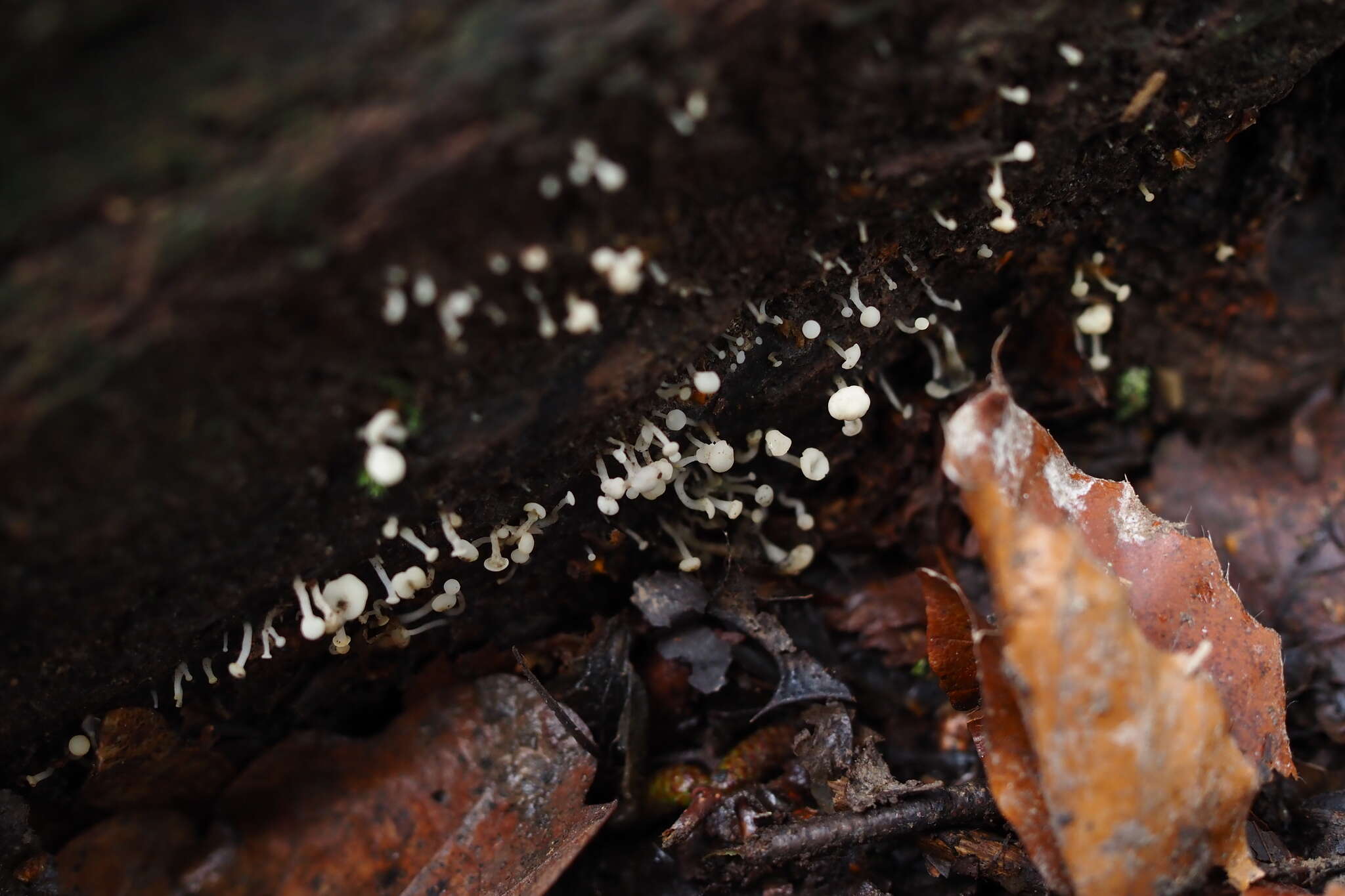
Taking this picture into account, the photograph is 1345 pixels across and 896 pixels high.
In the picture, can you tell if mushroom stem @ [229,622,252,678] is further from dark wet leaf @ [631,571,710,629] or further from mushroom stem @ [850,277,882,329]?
mushroom stem @ [850,277,882,329]

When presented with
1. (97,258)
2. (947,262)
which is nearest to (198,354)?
(97,258)

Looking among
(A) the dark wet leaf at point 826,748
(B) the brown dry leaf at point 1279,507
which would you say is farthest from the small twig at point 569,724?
(B) the brown dry leaf at point 1279,507

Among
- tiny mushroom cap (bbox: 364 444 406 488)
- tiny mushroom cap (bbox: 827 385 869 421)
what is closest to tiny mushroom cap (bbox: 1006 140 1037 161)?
tiny mushroom cap (bbox: 827 385 869 421)

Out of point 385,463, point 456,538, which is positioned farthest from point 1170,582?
point 385,463

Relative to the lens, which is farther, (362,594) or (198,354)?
(362,594)

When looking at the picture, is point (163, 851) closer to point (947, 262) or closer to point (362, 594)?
point (362, 594)

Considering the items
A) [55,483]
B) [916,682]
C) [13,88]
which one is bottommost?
[916,682]

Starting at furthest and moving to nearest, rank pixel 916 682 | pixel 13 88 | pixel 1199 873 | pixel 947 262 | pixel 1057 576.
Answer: pixel 916 682 → pixel 947 262 → pixel 1199 873 → pixel 1057 576 → pixel 13 88
